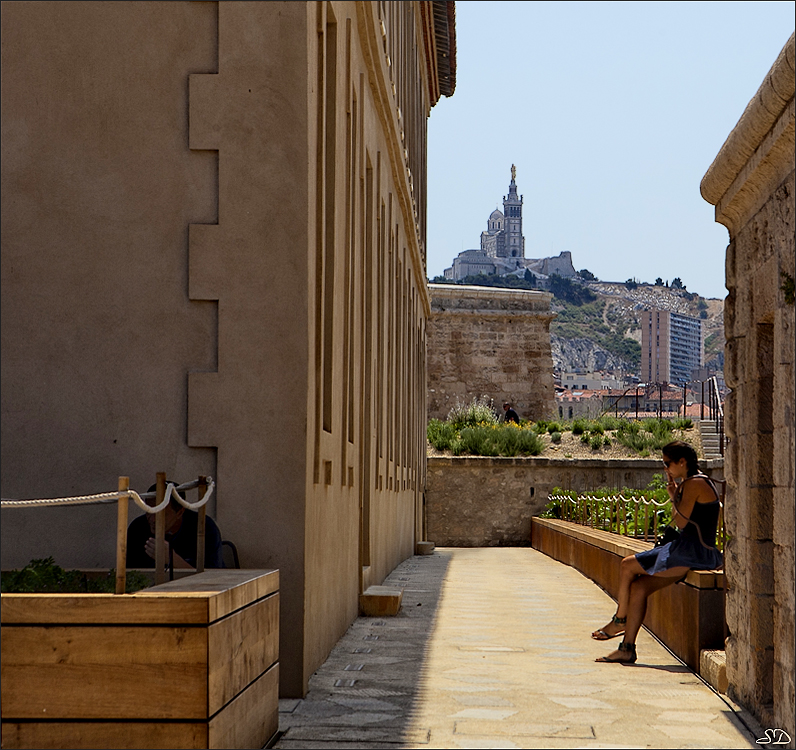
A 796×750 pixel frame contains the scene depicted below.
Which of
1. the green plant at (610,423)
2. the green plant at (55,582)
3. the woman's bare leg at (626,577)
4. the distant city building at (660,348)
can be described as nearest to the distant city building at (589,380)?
the distant city building at (660,348)

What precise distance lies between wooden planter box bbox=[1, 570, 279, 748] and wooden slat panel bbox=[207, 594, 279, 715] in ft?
0.17

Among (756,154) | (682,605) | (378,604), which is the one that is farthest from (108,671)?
(378,604)

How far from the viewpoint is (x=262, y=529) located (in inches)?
268

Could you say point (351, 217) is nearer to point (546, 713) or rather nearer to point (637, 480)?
point (546, 713)

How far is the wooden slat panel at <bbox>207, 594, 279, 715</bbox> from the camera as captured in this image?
455 centimetres

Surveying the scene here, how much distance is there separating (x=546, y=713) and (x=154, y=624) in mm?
2643

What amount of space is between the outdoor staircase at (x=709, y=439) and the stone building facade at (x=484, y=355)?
6.50 metres

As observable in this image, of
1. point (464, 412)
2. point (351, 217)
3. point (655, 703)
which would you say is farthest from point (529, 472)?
point (655, 703)

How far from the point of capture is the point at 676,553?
8.16 meters

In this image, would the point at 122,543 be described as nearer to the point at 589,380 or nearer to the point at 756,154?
the point at 756,154

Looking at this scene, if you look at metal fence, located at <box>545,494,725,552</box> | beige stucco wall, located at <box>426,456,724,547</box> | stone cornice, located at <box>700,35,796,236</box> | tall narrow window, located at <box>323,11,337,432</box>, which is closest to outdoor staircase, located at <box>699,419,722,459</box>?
beige stucco wall, located at <box>426,456,724,547</box>

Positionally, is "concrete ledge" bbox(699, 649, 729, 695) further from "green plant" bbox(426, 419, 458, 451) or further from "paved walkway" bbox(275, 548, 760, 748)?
"green plant" bbox(426, 419, 458, 451)

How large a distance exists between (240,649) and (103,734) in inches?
29.5

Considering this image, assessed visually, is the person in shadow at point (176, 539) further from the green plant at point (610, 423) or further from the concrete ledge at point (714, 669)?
the green plant at point (610, 423)
